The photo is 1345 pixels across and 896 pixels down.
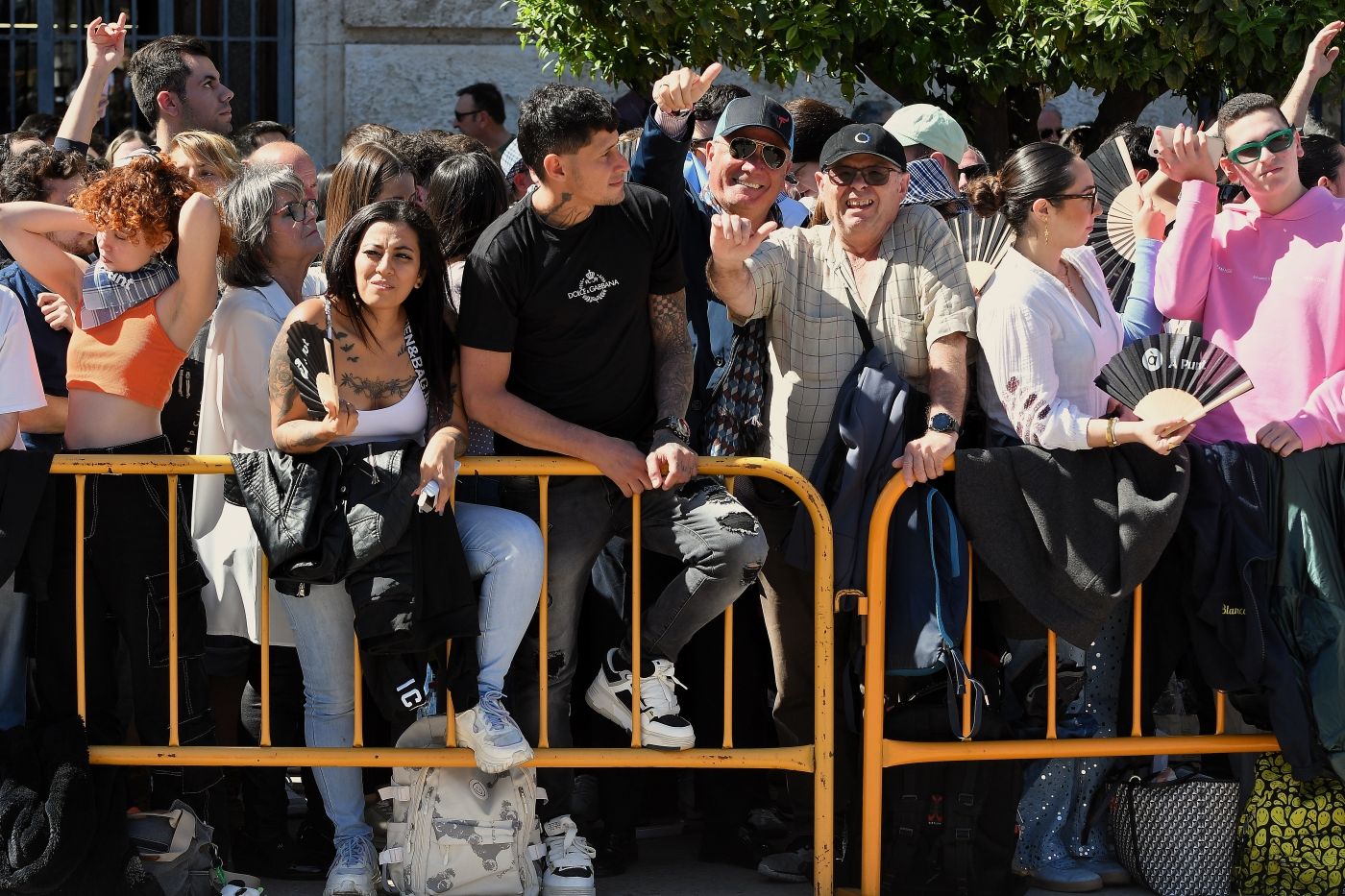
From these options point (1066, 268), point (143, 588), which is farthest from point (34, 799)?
point (1066, 268)

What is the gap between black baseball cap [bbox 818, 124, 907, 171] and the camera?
4781 millimetres

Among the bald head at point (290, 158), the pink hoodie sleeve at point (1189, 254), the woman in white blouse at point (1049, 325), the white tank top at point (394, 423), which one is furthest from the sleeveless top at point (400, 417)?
the pink hoodie sleeve at point (1189, 254)

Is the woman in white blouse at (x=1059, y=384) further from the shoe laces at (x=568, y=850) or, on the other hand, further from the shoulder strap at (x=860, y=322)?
the shoe laces at (x=568, y=850)

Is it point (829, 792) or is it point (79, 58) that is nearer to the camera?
point (829, 792)

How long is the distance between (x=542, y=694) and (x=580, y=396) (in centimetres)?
84

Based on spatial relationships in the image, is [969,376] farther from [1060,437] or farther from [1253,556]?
[1253,556]

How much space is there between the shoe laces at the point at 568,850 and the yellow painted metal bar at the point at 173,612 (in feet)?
3.56

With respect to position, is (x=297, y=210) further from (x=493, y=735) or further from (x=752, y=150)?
(x=493, y=735)

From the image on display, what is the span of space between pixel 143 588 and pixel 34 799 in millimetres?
624

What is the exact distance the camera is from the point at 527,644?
15.7 feet

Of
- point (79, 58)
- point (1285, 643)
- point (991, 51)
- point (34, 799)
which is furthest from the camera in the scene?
point (79, 58)

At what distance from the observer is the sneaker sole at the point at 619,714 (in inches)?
183

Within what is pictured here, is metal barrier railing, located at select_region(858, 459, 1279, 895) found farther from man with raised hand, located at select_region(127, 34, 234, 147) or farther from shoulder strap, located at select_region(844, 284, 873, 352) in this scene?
man with raised hand, located at select_region(127, 34, 234, 147)

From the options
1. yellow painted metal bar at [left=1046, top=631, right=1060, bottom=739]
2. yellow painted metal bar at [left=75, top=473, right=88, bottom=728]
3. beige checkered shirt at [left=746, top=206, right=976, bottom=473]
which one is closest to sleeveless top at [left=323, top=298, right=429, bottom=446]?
yellow painted metal bar at [left=75, top=473, right=88, bottom=728]
